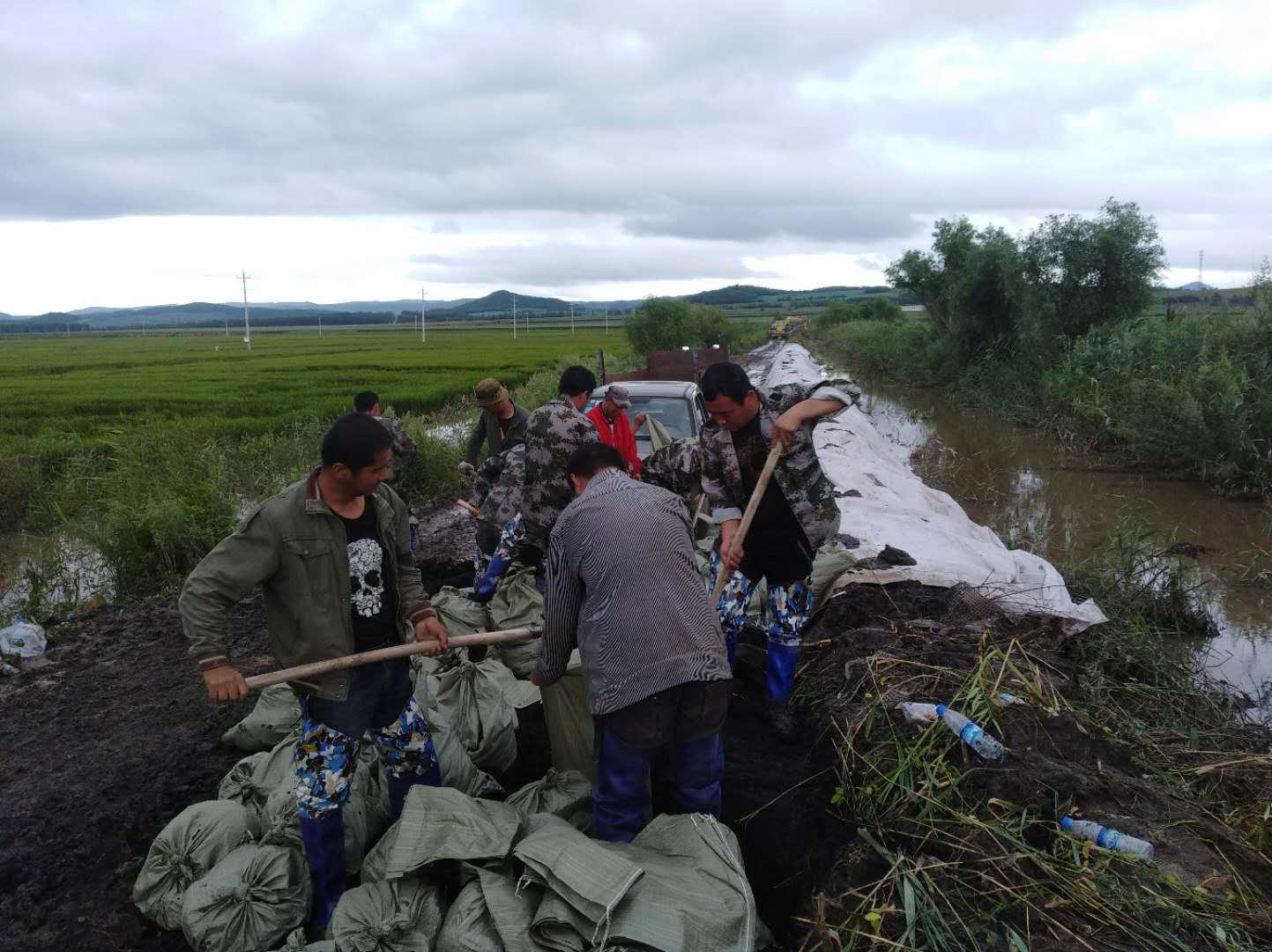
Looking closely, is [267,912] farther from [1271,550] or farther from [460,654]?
[1271,550]

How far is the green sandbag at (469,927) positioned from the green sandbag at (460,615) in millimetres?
2137

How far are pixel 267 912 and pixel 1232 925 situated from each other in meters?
2.60

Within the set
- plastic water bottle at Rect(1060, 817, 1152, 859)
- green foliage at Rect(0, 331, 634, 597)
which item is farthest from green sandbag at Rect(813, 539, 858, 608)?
green foliage at Rect(0, 331, 634, 597)

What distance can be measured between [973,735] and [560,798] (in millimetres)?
1379

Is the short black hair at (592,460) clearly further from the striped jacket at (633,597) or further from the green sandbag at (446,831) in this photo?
the green sandbag at (446,831)

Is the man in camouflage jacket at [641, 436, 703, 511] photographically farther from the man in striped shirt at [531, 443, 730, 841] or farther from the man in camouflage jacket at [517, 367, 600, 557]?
the man in striped shirt at [531, 443, 730, 841]

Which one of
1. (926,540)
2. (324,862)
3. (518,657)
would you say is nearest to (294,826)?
(324,862)

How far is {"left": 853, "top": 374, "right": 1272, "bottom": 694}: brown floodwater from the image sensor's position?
5.70 metres

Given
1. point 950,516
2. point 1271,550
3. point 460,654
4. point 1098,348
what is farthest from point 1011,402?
point 460,654

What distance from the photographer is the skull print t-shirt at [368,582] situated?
101 inches

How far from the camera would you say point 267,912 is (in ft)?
8.21

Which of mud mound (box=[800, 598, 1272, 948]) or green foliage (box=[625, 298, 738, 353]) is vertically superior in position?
green foliage (box=[625, 298, 738, 353])

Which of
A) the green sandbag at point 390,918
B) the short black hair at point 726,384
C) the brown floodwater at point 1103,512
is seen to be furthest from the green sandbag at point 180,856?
the brown floodwater at point 1103,512

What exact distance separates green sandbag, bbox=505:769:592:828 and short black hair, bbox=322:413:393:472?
122cm
